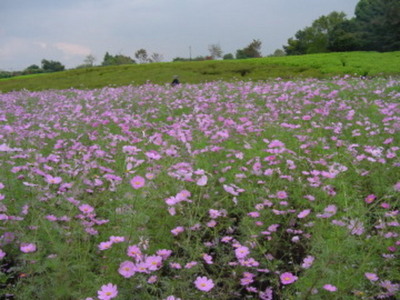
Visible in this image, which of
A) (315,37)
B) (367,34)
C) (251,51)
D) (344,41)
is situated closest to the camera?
(344,41)

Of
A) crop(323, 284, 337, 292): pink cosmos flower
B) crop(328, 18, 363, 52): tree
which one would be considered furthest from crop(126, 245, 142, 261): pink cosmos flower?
crop(328, 18, 363, 52): tree

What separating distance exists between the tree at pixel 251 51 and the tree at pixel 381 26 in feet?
49.0

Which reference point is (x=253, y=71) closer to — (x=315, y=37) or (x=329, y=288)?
(x=329, y=288)

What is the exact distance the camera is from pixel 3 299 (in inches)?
82.7

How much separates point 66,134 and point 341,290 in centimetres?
444

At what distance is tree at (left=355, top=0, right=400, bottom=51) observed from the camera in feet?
111

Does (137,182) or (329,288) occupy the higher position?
(137,182)

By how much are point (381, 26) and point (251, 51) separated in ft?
61.3

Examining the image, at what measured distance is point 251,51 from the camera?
167 feet

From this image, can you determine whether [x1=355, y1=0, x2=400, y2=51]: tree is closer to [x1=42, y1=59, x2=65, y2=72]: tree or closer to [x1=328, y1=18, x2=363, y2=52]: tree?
[x1=328, y1=18, x2=363, y2=52]: tree

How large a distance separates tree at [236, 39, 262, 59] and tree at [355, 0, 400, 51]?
14.9 meters

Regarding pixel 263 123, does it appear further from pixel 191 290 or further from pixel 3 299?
pixel 3 299

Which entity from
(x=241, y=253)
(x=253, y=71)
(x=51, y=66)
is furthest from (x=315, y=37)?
(x=241, y=253)

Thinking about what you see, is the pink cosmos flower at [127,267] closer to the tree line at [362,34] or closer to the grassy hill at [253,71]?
the grassy hill at [253,71]
